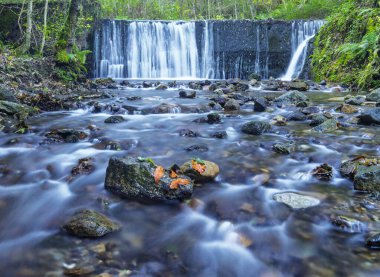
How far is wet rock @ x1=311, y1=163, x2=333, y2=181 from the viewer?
419 centimetres

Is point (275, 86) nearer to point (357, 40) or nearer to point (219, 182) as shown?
point (357, 40)

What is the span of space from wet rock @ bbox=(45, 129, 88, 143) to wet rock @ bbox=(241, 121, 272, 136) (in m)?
2.85

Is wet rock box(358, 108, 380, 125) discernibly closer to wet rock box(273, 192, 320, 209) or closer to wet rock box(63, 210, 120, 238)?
wet rock box(273, 192, 320, 209)

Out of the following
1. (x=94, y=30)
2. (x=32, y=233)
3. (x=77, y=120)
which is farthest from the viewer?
(x=94, y=30)

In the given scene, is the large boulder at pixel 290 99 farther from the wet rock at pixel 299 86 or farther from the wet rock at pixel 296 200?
the wet rock at pixel 296 200

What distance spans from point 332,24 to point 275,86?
5263 millimetres

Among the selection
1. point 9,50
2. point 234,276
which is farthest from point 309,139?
point 9,50

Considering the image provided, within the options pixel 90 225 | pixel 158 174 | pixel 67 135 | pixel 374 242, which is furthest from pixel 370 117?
pixel 90 225

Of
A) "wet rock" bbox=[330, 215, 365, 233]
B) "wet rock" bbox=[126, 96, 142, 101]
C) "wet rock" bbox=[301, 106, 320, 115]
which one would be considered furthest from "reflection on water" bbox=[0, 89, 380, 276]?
"wet rock" bbox=[126, 96, 142, 101]

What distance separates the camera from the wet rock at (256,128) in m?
6.36

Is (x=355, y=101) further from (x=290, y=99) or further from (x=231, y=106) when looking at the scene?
(x=231, y=106)

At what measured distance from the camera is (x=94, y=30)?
19.0 meters

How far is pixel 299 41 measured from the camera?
18797 mm

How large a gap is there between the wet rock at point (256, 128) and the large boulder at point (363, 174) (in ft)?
7.12
